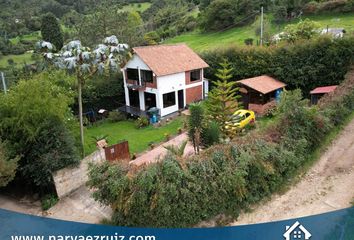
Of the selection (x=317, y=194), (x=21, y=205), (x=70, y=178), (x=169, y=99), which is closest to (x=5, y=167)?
(x=21, y=205)

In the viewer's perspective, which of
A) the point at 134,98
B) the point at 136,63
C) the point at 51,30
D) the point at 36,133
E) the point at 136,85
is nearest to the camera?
the point at 36,133

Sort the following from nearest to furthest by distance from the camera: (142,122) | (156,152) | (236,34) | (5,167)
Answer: (5,167)
(156,152)
(142,122)
(236,34)

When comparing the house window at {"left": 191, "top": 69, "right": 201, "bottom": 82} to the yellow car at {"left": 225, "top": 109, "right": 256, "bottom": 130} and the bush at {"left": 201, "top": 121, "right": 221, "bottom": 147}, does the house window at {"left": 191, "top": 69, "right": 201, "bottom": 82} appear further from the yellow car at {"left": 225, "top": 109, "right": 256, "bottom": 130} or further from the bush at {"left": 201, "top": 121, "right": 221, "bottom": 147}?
the bush at {"left": 201, "top": 121, "right": 221, "bottom": 147}

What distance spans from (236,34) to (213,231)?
146 feet

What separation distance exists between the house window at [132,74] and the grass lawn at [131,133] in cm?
438

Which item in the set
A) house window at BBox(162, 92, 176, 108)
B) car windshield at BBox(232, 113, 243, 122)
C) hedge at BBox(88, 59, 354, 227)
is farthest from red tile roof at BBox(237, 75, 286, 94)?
hedge at BBox(88, 59, 354, 227)

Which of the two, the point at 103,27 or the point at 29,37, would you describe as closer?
the point at 103,27

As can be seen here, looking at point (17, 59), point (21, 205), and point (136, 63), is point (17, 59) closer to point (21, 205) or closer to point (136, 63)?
point (136, 63)

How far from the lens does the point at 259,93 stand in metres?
25.3

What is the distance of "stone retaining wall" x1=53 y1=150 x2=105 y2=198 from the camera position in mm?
14648

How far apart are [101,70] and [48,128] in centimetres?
413

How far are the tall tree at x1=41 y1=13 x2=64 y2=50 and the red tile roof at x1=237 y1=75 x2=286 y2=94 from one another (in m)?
28.9

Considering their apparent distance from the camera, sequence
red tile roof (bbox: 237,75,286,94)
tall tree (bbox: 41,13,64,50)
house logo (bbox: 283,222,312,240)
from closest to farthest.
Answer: house logo (bbox: 283,222,312,240), red tile roof (bbox: 237,75,286,94), tall tree (bbox: 41,13,64,50)

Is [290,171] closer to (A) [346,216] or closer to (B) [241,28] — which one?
(A) [346,216]
